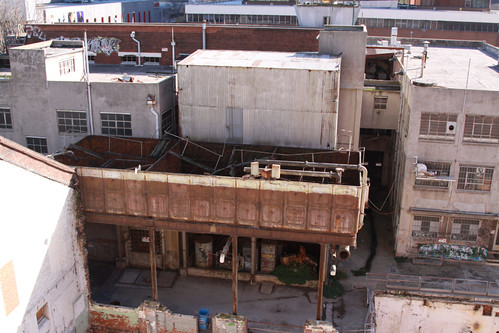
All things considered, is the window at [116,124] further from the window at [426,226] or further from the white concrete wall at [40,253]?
the window at [426,226]

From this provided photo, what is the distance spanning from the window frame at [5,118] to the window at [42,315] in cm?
1432

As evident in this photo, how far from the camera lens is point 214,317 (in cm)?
2169

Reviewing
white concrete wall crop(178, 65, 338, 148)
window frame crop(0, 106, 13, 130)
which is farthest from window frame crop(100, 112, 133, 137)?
window frame crop(0, 106, 13, 130)

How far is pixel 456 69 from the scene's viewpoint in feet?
101

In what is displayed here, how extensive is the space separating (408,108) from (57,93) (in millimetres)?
19682

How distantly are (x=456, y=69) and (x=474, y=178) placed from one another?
338 inches

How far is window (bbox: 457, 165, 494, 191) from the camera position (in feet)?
83.2

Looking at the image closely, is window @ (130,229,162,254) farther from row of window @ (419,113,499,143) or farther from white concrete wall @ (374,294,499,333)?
row of window @ (419,113,499,143)

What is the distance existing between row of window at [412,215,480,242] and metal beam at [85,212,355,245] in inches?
305

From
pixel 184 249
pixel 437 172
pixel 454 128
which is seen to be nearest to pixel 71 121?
pixel 184 249

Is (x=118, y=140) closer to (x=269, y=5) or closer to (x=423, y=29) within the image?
(x=269, y=5)

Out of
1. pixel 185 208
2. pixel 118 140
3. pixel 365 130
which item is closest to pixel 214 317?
pixel 185 208

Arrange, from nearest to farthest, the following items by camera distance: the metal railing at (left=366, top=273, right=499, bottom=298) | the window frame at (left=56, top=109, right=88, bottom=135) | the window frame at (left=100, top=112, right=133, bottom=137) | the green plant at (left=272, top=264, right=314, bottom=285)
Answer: the metal railing at (left=366, top=273, right=499, bottom=298)
the green plant at (left=272, top=264, right=314, bottom=285)
the window frame at (left=100, top=112, right=133, bottom=137)
the window frame at (left=56, top=109, right=88, bottom=135)

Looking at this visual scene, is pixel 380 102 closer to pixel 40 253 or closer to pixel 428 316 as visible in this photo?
pixel 428 316
